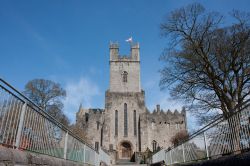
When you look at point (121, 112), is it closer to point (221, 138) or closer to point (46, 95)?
point (46, 95)

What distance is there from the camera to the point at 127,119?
138 ft

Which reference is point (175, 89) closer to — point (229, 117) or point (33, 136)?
point (229, 117)

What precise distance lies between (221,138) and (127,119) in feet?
116

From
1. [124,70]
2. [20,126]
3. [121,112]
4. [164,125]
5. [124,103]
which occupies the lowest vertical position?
[20,126]

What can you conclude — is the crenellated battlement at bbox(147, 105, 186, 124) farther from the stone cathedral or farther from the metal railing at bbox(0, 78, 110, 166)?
the metal railing at bbox(0, 78, 110, 166)

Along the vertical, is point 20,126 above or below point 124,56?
below

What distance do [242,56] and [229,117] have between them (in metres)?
9.81

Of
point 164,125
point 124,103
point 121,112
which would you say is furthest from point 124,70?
point 164,125

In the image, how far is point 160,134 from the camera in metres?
45.2

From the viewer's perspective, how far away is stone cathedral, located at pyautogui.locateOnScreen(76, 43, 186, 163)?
1604 inches

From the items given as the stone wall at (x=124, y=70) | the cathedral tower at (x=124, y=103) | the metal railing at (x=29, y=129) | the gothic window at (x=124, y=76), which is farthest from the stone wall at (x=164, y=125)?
the metal railing at (x=29, y=129)

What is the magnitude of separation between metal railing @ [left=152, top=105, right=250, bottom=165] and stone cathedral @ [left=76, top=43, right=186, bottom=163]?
2940cm

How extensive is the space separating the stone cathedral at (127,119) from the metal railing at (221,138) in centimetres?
2940

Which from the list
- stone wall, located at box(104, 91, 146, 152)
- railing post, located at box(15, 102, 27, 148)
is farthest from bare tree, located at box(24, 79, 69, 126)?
railing post, located at box(15, 102, 27, 148)
